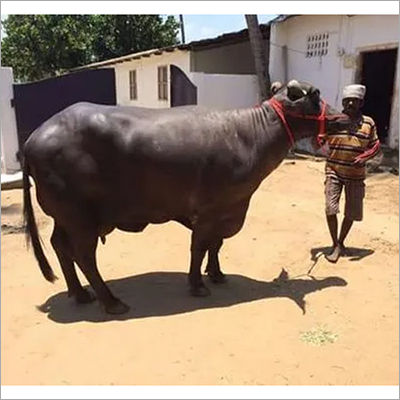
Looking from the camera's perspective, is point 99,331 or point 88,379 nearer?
point 88,379

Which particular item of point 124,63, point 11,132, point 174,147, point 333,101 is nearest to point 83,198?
point 174,147

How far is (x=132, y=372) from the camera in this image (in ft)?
10.5

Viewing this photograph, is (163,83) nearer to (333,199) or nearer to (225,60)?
(225,60)

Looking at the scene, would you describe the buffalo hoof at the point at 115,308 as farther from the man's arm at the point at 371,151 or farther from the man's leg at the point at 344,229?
the man's arm at the point at 371,151

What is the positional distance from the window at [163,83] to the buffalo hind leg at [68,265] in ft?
43.0

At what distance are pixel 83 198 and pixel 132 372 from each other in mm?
1370

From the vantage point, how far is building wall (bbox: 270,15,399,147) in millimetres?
9953

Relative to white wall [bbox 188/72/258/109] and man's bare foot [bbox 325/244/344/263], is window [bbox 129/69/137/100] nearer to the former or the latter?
white wall [bbox 188/72/258/109]

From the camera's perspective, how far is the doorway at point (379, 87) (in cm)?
1211

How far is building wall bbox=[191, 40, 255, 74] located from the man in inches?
416

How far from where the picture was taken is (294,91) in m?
4.02

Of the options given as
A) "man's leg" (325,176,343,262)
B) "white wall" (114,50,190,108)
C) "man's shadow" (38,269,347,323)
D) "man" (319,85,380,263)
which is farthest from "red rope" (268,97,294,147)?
"white wall" (114,50,190,108)

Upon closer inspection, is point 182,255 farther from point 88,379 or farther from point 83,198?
point 88,379

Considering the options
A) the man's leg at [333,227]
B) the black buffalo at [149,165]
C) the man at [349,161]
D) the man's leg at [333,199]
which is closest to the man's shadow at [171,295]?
the black buffalo at [149,165]
